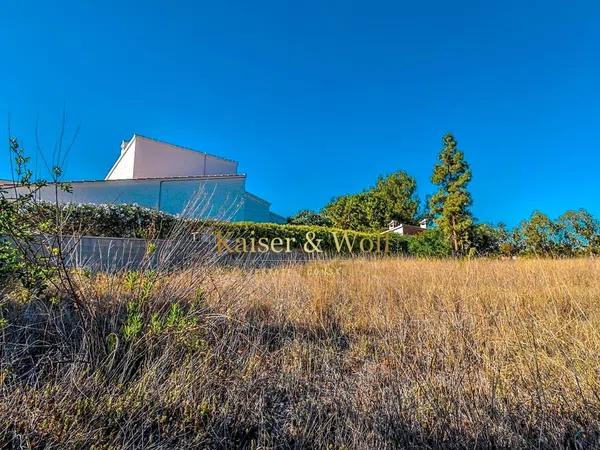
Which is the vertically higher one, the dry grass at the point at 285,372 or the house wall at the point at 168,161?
the house wall at the point at 168,161

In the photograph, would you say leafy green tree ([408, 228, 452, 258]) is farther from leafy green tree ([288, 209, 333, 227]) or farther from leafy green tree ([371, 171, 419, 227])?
leafy green tree ([288, 209, 333, 227])

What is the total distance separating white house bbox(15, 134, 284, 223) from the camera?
1570 centimetres

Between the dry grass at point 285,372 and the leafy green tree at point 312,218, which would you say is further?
the leafy green tree at point 312,218

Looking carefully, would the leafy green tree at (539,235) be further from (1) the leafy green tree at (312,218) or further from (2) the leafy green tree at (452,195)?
(1) the leafy green tree at (312,218)

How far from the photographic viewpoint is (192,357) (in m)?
2.07

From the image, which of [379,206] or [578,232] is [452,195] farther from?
[578,232]

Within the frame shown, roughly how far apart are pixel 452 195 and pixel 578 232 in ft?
48.9

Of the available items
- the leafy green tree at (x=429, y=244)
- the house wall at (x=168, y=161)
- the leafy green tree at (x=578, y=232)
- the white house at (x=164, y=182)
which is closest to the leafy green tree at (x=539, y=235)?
the leafy green tree at (x=578, y=232)

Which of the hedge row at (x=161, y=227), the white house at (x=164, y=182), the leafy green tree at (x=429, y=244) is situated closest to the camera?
the hedge row at (x=161, y=227)

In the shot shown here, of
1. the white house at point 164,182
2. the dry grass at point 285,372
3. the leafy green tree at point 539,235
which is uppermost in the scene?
the white house at point 164,182

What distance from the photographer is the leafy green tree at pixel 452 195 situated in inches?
776

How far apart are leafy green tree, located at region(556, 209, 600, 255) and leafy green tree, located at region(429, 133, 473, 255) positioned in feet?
36.8

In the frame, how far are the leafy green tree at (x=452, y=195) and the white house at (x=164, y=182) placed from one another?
12423mm

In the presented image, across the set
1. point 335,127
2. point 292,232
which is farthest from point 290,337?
point 335,127
